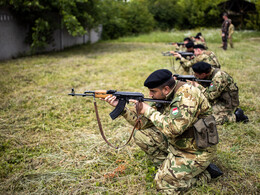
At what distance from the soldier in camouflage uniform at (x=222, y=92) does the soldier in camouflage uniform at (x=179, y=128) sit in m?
1.95

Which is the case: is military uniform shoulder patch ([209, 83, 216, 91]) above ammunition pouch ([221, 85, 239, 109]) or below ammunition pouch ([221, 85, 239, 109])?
above

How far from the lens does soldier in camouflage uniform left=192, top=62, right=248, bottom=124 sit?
4.40 meters

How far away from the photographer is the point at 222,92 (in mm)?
4629

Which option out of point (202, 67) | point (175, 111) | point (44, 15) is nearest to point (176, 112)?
point (175, 111)

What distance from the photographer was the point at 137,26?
84.4 ft

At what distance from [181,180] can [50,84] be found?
18.7 feet

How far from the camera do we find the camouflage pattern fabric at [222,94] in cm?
441

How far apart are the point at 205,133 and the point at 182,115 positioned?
0.38 m

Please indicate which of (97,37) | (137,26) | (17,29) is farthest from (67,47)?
(137,26)

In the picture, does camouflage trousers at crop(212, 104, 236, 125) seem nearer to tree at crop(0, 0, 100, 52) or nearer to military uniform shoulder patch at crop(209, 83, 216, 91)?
military uniform shoulder patch at crop(209, 83, 216, 91)

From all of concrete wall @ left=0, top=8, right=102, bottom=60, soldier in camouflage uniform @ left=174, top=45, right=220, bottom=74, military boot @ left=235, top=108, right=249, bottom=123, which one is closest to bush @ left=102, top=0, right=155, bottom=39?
concrete wall @ left=0, top=8, right=102, bottom=60

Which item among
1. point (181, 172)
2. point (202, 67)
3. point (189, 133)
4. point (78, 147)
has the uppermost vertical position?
point (202, 67)

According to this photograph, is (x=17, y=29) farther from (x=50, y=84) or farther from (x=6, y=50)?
(x=50, y=84)

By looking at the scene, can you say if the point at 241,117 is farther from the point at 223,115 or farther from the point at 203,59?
the point at 203,59
